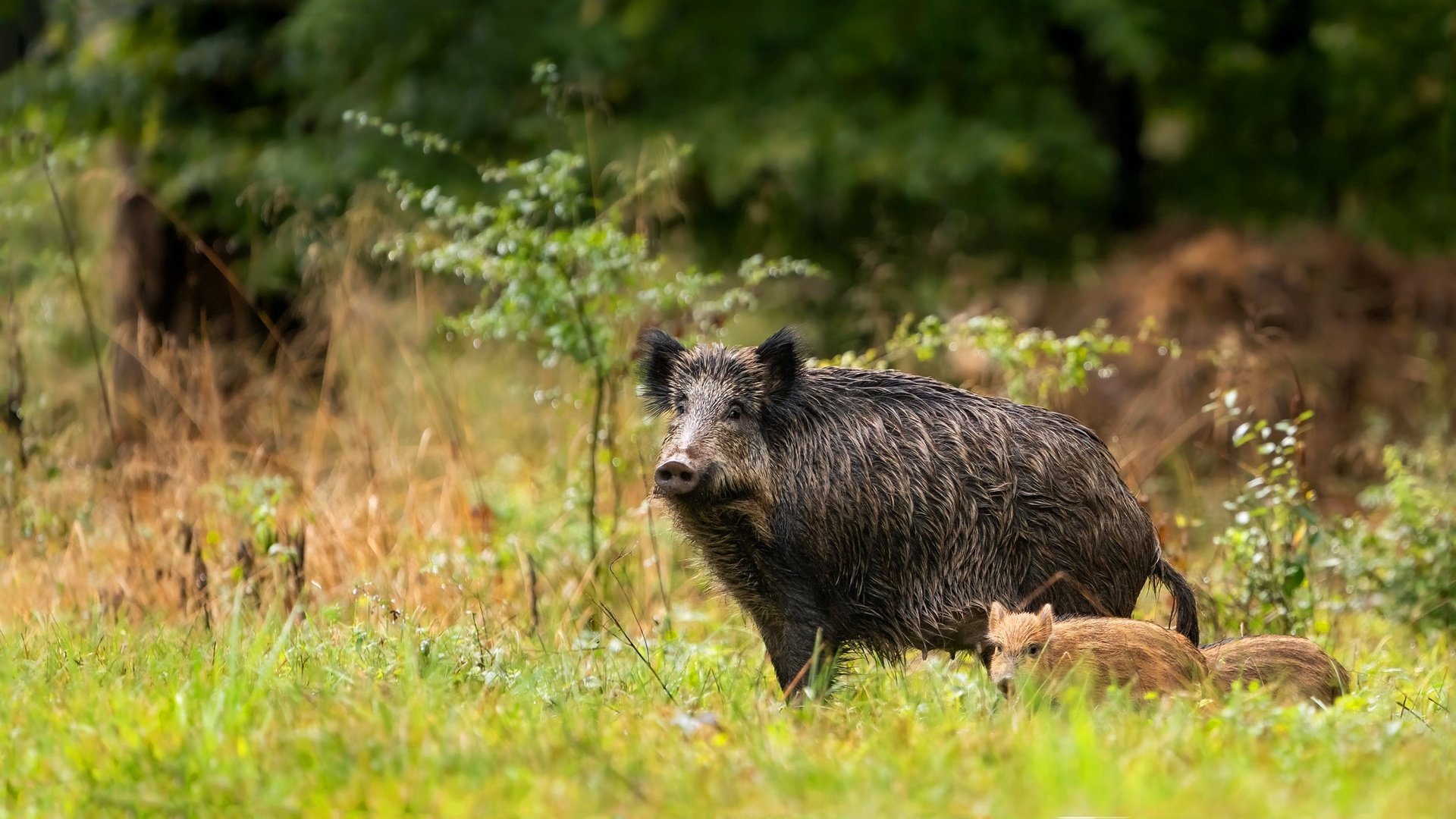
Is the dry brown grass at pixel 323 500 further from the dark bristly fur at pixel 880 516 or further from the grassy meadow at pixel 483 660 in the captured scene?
the dark bristly fur at pixel 880 516

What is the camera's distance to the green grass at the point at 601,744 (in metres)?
3.40

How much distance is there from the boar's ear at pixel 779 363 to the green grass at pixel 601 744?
94 centimetres

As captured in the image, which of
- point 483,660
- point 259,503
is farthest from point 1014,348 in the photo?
point 259,503

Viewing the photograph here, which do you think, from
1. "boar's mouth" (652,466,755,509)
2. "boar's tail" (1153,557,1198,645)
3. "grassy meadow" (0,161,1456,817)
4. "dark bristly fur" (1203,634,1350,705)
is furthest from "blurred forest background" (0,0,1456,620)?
"dark bristly fur" (1203,634,1350,705)

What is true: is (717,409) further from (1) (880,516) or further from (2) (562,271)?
(2) (562,271)

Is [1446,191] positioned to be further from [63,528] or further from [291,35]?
[63,528]

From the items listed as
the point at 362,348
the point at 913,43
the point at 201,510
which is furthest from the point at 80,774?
the point at 913,43

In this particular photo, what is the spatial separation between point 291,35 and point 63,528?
13.2 ft

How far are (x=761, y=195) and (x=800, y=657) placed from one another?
4.28 m

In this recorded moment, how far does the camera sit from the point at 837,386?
17.6 ft

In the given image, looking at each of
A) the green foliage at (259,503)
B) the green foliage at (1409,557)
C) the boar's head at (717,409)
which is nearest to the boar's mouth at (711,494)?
the boar's head at (717,409)

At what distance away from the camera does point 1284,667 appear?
4910mm

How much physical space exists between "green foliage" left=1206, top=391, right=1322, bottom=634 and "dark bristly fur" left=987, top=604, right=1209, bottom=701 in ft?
4.75

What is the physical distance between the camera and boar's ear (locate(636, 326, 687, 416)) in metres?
5.31
